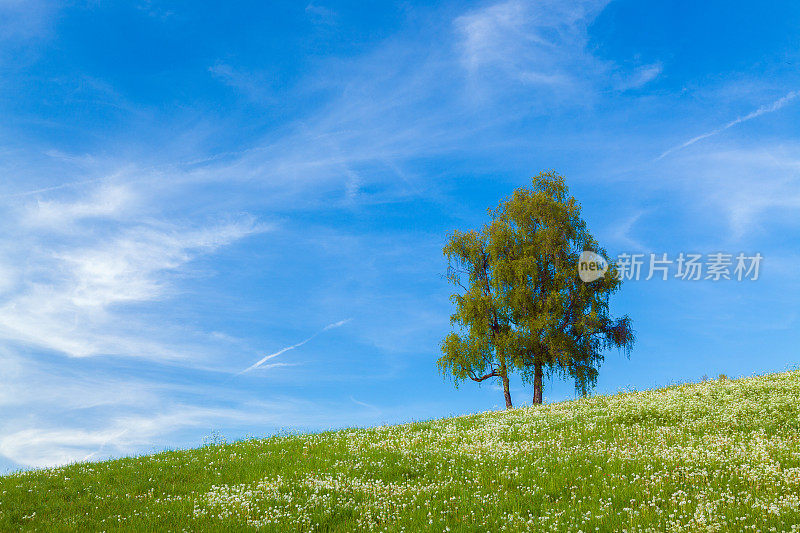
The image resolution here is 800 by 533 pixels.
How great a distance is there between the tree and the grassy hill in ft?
42.6

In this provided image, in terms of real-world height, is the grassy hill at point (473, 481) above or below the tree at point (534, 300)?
below

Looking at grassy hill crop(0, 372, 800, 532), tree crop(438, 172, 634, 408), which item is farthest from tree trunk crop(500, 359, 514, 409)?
grassy hill crop(0, 372, 800, 532)

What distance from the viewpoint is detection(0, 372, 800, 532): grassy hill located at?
1079cm

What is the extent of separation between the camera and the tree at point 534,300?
32625 millimetres

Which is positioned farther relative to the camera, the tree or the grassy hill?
the tree

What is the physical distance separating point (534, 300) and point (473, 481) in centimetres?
2136

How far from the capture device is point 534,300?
33.4 m

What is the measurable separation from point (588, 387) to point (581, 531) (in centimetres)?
2452

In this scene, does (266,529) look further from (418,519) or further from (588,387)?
(588,387)

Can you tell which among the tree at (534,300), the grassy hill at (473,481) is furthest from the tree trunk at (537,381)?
the grassy hill at (473,481)

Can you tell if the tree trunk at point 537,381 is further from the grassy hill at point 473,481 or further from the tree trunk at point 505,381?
the grassy hill at point 473,481

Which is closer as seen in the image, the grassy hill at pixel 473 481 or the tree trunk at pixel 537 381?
the grassy hill at pixel 473 481

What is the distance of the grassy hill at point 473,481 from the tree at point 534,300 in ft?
42.6

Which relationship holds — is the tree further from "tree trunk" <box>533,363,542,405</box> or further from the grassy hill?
the grassy hill
